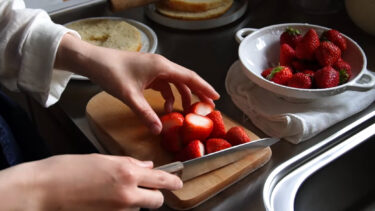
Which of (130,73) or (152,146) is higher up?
(130,73)

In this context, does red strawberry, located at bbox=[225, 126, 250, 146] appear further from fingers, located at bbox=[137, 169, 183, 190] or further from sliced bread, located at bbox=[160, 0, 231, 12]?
sliced bread, located at bbox=[160, 0, 231, 12]

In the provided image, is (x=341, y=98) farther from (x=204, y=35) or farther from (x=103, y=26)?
(x=103, y=26)

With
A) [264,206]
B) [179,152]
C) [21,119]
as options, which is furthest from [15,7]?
[264,206]

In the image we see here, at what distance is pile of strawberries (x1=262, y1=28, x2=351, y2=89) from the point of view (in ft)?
2.38

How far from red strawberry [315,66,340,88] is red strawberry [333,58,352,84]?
1 centimetres

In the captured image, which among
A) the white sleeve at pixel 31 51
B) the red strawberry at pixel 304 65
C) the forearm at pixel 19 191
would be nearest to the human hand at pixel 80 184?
the forearm at pixel 19 191

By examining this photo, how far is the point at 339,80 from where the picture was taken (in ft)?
2.43

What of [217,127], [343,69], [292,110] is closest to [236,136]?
[217,127]

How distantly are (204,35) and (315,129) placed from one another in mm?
440

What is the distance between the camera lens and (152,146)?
685mm

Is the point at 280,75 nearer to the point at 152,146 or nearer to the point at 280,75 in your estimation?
the point at 280,75

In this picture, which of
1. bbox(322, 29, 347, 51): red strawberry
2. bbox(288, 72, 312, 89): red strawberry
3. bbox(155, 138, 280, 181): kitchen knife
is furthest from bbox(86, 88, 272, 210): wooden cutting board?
bbox(322, 29, 347, 51): red strawberry

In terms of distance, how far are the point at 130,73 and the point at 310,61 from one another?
34 centimetres

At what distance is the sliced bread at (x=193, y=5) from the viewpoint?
1.06 meters
